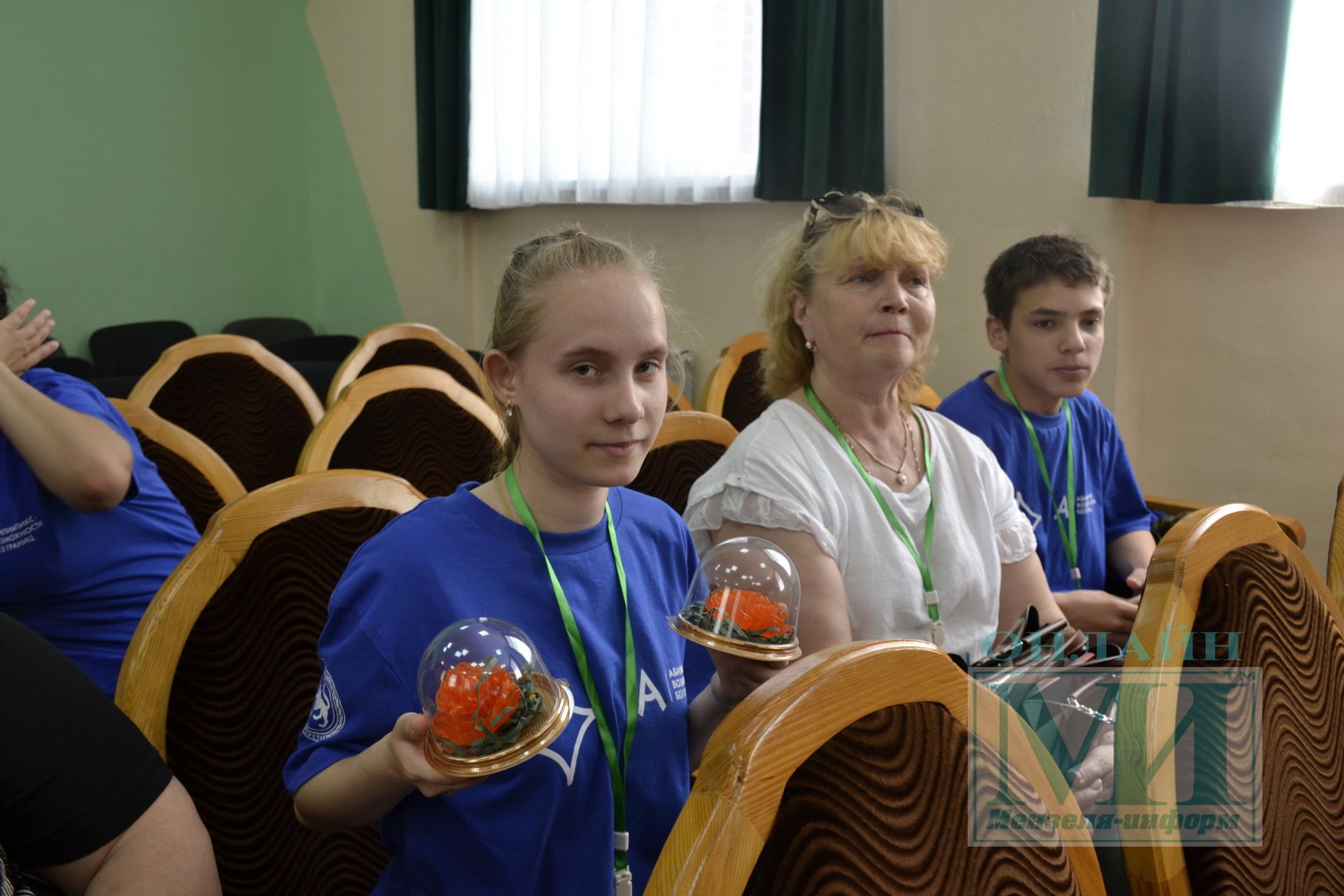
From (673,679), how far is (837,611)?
1.49ft

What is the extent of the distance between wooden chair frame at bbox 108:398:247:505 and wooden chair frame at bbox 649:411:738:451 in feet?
2.40

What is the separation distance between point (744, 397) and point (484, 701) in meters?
2.55

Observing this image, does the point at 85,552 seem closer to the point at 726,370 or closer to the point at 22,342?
the point at 22,342

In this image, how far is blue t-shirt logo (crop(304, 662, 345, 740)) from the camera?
3.30 ft

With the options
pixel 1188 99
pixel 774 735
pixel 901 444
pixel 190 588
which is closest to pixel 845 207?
pixel 901 444

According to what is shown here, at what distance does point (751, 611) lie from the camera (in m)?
0.96

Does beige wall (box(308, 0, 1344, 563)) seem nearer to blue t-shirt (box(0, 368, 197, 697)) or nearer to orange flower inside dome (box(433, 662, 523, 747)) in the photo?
blue t-shirt (box(0, 368, 197, 697))

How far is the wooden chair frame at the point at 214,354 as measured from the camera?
99.3 inches

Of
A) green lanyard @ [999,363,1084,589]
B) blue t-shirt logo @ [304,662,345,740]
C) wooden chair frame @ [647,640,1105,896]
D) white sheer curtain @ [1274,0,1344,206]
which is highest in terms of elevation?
white sheer curtain @ [1274,0,1344,206]

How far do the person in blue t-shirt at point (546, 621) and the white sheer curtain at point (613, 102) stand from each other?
11.4 ft

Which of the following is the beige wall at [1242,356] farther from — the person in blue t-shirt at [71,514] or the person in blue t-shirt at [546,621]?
the person in blue t-shirt at [71,514]

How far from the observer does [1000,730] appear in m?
0.70

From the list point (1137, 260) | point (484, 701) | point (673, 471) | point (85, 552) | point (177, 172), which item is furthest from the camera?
point (177, 172)

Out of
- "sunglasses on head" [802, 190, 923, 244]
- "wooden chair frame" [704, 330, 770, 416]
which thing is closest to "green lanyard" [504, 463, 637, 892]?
"sunglasses on head" [802, 190, 923, 244]
